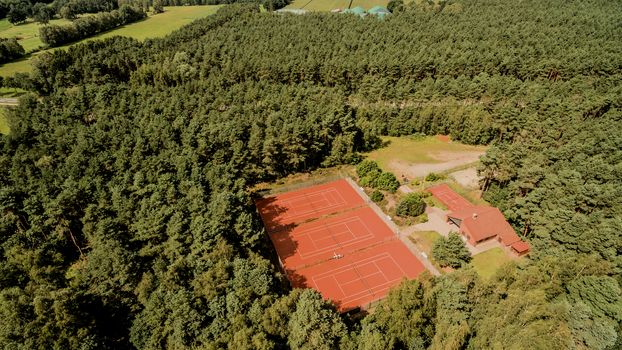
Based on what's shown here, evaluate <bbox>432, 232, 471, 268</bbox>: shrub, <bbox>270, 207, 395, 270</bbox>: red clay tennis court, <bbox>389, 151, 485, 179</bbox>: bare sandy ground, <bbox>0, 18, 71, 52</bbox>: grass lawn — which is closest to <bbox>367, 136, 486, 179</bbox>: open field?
<bbox>389, 151, 485, 179</bbox>: bare sandy ground

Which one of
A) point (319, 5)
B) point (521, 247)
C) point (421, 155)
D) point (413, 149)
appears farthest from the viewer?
point (319, 5)

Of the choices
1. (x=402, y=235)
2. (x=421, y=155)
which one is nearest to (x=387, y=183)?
(x=402, y=235)

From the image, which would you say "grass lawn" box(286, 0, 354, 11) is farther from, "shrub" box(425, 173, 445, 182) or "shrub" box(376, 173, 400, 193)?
"shrub" box(376, 173, 400, 193)

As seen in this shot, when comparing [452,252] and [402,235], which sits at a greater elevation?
[452,252]

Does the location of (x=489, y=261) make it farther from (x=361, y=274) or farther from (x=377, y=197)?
(x=377, y=197)

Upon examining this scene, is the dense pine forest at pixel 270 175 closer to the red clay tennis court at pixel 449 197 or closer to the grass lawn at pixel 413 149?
the grass lawn at pixel 413 149

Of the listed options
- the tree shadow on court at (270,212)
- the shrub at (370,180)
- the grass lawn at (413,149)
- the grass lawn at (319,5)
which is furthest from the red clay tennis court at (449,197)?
the grass lawn at (319,5)
